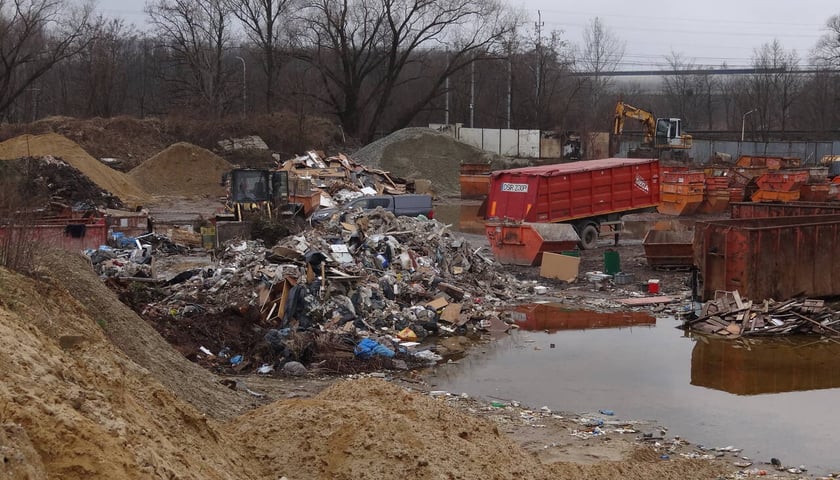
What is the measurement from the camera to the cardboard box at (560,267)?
2062 centimetres

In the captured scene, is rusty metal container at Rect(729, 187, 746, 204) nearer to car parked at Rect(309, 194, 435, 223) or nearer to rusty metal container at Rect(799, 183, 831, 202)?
rusty metal container at Rect(799, 183, 831, 202)

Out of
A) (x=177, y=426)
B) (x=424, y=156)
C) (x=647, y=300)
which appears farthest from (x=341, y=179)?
(x=177, y=426)

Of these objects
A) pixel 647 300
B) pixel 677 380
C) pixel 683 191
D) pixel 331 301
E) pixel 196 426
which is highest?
pixel 683 191

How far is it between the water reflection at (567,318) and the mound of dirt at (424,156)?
3121 cm

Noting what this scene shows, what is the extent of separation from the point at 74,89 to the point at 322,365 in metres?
64.7

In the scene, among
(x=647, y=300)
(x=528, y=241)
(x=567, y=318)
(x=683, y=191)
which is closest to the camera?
(x=567, y=318)

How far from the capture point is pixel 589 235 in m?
26.9

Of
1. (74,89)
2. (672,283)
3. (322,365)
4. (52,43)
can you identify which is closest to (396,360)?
(322,365)

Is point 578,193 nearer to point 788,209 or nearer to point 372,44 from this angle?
point 788,209

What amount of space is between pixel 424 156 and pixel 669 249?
32314 millimetres

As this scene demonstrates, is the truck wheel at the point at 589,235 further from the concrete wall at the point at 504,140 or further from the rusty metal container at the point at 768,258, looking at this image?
the concrete wall at the point at 504,140

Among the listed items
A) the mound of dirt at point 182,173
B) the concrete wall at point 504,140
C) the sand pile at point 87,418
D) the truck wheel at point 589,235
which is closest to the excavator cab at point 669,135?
the concrete wall at point 504,140

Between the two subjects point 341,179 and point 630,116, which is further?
point 630,116

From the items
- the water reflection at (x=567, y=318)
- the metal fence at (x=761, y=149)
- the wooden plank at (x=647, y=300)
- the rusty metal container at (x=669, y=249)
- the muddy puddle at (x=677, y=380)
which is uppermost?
the metal fence at (x=761, y=149)
